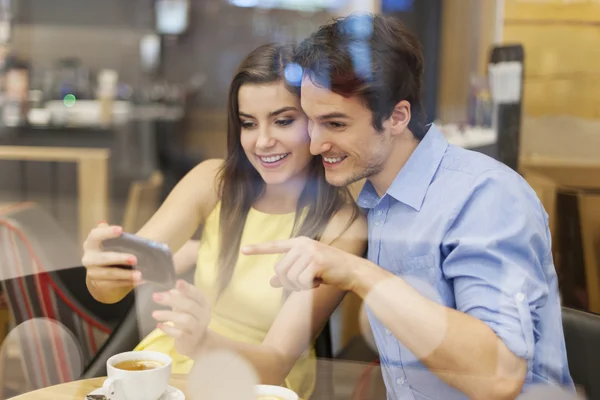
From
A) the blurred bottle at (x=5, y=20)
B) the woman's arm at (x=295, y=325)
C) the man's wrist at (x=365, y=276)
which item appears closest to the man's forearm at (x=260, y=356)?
the woman's arm at (x=295, y=325)

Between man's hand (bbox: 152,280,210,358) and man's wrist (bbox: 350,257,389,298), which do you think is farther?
man's hand (bbox: 152,280,210,358)

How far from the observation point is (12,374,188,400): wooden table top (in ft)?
3.32

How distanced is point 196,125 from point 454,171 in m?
0.45

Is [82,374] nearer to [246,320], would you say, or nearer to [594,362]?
[246,320]

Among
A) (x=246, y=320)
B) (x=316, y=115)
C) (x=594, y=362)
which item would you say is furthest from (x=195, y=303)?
(x=594, y=362)

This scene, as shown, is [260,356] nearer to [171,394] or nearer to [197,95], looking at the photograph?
[171,394]

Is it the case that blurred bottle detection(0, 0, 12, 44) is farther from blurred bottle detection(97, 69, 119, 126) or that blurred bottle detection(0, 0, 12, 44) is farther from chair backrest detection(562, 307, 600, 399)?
chair backrest detection(562, 307, 600, 399)

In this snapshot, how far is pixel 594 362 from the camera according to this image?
101 cm

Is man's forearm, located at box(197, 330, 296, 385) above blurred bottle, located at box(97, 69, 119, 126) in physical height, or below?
below

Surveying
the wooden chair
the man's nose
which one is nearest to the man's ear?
the man's nose

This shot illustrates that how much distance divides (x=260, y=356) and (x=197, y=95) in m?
0.47

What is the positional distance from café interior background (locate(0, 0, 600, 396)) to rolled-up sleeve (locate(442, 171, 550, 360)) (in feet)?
0.27

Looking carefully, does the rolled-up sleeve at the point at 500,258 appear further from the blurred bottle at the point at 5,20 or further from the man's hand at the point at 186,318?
the blurred bottle at the point at 5,20

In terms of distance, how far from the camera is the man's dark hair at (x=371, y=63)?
946 mm
